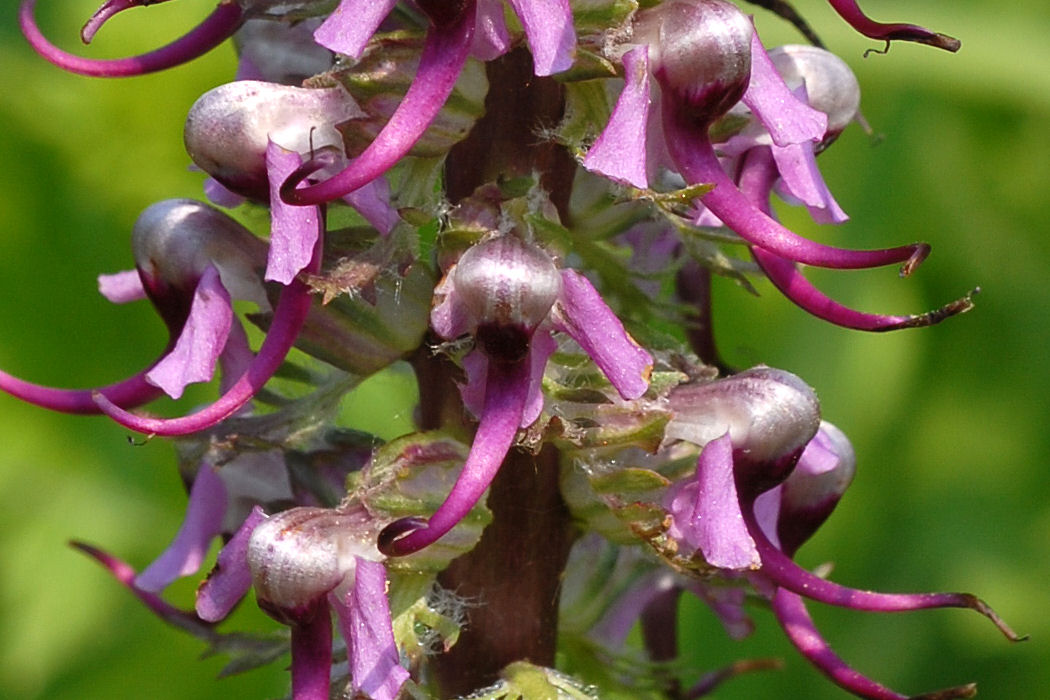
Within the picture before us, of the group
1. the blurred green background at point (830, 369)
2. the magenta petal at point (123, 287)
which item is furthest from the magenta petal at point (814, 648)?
the blurred green background at point (830, 369)

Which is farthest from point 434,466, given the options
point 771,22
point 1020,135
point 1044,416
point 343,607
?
point 1020,135

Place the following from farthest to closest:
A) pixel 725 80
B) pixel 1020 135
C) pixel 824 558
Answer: pixel 1020 135
pixel 824 558
pixel 725 80

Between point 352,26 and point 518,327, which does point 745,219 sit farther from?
point 352,26

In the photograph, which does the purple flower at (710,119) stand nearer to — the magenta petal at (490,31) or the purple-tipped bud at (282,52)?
the magenta petal at (490,31)

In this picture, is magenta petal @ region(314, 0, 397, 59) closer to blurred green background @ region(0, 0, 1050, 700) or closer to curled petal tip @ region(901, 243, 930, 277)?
curled petal tip @ region(901, 243, 930, 277)

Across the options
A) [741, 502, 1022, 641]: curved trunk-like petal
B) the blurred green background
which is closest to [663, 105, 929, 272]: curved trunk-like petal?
[741, 502, 1022, 641]: curved trunk-like petal

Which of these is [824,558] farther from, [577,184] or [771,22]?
[577,184]
